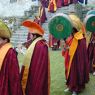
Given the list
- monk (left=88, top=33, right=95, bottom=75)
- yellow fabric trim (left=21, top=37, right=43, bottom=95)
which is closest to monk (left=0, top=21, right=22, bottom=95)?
yellow fabric trim (left=21, top=37, right=43, bottom=95)

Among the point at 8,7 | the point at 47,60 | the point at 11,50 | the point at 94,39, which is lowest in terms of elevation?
the point at 8,7

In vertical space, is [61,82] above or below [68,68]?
below

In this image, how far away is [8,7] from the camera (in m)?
Answer: 22.7

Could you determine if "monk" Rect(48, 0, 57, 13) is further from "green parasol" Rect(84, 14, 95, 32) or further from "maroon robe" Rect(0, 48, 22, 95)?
"maroon robe" Rect(0, 48, 22, 95)

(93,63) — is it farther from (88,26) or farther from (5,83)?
(5,83)

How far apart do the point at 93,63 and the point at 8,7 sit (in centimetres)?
1431

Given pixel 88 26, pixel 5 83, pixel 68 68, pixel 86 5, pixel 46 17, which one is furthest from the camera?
pixel 86 5

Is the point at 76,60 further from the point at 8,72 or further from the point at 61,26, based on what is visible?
the point at 8,72

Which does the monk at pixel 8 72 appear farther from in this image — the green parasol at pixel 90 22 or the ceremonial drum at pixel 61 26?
the green parasol at pixel 90 22

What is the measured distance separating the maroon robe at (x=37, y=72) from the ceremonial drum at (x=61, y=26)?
144 cm

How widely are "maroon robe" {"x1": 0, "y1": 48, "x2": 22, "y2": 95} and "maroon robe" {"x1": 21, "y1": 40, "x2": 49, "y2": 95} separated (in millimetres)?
728

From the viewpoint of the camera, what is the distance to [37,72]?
5.38 meters

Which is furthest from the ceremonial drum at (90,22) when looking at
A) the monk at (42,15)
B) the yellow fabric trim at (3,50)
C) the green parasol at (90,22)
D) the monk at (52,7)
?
the monk at (52,7)

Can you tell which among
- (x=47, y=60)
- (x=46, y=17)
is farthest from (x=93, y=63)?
(x=46, y=17)
